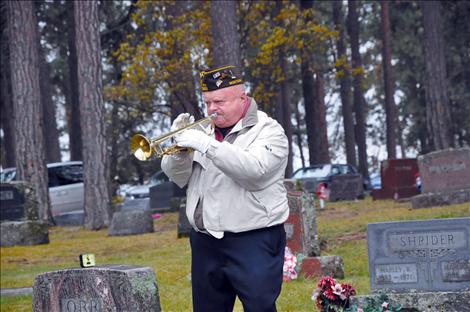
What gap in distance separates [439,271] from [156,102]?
2816 cm

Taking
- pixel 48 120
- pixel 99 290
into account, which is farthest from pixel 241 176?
pixel 48 120

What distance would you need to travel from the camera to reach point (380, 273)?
8375 millimetres

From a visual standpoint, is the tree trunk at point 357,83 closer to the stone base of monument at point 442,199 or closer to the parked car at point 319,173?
the parked car at point 319,173

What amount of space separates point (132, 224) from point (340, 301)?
42.6 feet

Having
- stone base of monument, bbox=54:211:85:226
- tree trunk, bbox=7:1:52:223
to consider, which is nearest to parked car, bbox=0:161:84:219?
stone base of monument, bbox=54:211:85:226

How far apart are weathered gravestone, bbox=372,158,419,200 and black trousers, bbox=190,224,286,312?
22716mm

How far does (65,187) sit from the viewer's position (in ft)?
101

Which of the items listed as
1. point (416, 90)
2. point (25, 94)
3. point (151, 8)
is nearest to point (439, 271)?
point (25, 94)

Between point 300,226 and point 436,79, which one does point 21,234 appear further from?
point 436,79

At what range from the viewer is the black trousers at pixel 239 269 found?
5.73m

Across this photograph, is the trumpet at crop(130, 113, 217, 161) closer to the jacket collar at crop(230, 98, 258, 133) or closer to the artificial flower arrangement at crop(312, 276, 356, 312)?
the jacket collar at crop(230, 98, 258, 133)

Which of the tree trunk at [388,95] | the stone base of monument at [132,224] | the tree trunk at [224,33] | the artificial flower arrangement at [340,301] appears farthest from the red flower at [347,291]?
the tree trunk at [388,95]

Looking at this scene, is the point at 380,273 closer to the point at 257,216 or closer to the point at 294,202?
the point at 257,216

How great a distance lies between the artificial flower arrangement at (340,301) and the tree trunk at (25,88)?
1757cm
